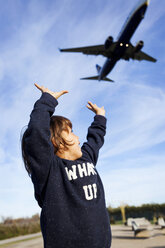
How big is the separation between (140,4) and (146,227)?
581 inches

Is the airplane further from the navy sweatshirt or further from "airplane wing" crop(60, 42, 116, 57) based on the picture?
the navy sweatshirt

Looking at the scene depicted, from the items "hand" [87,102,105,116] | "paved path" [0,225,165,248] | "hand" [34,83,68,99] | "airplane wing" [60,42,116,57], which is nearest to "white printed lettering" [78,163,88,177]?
"hand" [34,83,68,99]

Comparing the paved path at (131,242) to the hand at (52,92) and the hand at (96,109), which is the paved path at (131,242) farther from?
the hand at (52,92)

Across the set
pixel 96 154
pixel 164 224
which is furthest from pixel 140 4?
pixel 96 154

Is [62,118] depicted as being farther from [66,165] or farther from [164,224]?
[164,224]

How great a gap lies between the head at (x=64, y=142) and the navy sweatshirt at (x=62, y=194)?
0.28ft

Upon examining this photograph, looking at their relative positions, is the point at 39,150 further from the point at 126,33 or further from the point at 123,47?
the point at 123,47

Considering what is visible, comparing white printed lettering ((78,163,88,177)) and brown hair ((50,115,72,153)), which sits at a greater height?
brown hair ((50,115,72,153))

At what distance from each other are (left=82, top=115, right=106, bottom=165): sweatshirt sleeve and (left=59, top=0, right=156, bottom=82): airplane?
16228 millimetres

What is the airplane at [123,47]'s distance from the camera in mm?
15805

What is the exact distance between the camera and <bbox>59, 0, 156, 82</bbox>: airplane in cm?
1580

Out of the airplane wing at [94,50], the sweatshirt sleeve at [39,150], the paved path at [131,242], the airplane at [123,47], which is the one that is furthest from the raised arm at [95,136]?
the airplane wing at [94,50]

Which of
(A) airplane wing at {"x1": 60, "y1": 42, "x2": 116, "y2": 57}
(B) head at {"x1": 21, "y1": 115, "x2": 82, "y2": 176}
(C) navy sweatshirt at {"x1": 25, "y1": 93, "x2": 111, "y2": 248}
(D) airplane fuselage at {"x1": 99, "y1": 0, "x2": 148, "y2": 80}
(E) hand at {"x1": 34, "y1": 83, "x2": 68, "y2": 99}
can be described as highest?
(A) airplane wing at {"x1": 60, "y1": 42, "x2": 116, "y2": 57}

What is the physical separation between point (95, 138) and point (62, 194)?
28.1 inches
